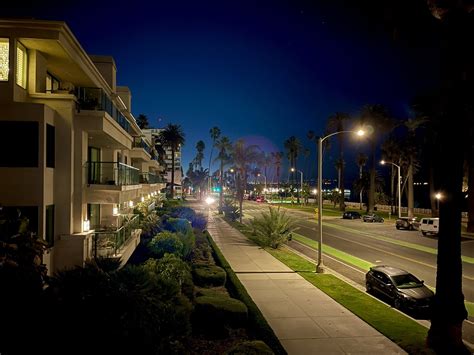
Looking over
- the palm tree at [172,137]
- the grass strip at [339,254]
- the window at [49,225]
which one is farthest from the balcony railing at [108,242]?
the palm tree at [172,137]

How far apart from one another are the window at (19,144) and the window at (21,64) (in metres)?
1.46

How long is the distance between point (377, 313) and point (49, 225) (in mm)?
12225

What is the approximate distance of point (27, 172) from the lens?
13.6 m

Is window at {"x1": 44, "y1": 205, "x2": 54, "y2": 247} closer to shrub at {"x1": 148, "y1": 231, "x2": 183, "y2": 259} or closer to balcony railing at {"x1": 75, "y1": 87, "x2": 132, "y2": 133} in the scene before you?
balcony railing at {"x1": 75, "y1": 87, "x2": 132, "y2": 133}

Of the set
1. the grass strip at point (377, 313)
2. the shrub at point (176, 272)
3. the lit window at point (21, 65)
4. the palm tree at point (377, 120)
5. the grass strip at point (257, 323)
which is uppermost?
the palm tree at point (377, 120)

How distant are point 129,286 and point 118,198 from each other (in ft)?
32.1

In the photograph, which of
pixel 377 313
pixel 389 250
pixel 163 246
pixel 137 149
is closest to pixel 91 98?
pixel 163 246

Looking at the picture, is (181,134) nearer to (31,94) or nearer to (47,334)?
(31,94)

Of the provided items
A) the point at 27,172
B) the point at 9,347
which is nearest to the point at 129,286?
the point at 9,347

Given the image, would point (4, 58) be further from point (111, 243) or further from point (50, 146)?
point (111, 243)

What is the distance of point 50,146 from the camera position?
14.8 m

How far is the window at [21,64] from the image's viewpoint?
1354 cm

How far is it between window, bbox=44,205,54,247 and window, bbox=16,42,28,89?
4338 mm

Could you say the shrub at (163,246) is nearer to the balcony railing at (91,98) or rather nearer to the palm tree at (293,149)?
the balcony railing at (91,98)
